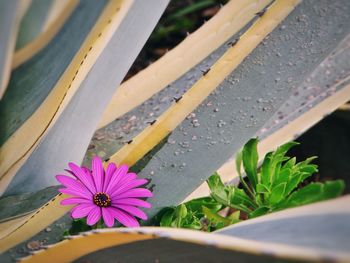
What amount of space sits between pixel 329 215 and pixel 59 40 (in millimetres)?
441

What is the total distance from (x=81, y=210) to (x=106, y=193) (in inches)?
2.4

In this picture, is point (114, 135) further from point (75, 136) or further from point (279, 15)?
point (279, 15)

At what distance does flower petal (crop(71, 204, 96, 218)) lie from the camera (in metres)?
0.76

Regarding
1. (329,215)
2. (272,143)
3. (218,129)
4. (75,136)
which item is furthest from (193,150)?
(329,215)

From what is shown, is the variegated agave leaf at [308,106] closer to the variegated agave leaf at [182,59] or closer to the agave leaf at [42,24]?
the variegated agave leaf at [182,59]

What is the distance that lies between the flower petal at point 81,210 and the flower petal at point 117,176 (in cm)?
5

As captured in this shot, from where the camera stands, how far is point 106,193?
2.71 feet

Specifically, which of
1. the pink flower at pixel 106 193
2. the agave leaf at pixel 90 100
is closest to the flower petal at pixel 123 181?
the pink flower at pixel 106 193

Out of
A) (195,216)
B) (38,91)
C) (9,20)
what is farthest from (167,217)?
(9,20)

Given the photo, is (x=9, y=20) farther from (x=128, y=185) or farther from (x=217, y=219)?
(x=217, y=219)

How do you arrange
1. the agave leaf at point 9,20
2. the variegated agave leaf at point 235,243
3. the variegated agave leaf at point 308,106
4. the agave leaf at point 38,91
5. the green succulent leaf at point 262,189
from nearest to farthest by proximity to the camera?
the variegated agave leaf at point 235,243, the agave leaf at point 9,20, the agave leaf at point 38,91, the green succulent leaf at point 262,189, the variegated agave leaf at point 308,106

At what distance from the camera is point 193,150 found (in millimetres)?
904

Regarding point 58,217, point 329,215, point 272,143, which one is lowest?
point 329,215

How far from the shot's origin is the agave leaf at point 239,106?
90 centimetres
